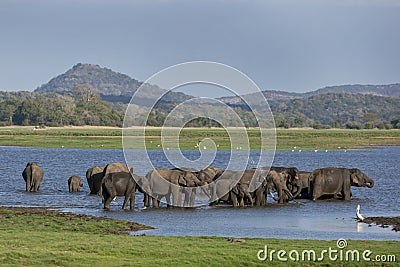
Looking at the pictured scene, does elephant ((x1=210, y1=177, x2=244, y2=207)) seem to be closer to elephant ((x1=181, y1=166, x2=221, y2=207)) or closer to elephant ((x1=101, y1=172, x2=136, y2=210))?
elephant ((x1=181, y1=166, x2=221, y2=207))

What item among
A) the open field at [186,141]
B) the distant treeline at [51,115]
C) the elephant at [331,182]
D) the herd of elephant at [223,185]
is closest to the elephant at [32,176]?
the herd of elephant at [223,185]

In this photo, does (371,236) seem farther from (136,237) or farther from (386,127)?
(386,127)

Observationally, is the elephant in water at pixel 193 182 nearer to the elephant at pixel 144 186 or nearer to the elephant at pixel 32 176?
the elephant at pixel 144 186

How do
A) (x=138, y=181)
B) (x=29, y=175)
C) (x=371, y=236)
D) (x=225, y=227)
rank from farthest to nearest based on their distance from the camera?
1. (x=29, y=175)
2. (x=138, y=181)
3. (x=225, y=227)
4. (x=371, y=236)

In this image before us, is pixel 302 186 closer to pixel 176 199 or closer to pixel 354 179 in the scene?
pixel 354 179

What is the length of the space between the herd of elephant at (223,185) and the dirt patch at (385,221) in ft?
18.5

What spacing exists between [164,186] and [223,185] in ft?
7.51

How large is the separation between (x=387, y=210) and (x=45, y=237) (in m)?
15.7

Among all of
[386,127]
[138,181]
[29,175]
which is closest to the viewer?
[138,181]

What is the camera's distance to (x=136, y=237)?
21.4 meters

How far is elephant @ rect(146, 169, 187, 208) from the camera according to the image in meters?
31.4

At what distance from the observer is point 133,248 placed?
63.1 feet

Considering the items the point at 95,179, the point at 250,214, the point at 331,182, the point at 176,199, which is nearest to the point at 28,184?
the point at 95,179

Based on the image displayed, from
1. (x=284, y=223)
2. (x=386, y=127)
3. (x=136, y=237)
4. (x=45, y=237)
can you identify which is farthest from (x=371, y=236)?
(x=386, y=127)
